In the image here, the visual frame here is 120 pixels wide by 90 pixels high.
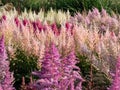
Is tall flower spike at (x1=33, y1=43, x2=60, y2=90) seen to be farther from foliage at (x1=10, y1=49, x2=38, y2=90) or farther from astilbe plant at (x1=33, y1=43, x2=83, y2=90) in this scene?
foliage at (x1=10, y1=49, x2=38, y2=90)

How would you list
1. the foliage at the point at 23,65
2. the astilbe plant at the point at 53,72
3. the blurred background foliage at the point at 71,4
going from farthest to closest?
the blurred background foliage at the point at 71,4
the foliage at the point at 23,65
the astilbe plant at the point at 53,72

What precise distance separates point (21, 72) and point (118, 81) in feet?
9.99

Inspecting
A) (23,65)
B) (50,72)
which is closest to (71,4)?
(23,65)

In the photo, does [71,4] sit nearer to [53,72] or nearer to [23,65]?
[23,65]

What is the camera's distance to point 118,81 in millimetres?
2355

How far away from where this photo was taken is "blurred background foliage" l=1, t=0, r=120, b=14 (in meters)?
11.9

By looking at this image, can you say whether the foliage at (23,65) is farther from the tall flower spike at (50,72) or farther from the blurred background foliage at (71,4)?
the blurred background foliage at (71,4)

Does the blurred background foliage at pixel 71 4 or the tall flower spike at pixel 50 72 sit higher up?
the blurred background foliage at pixel 71 4

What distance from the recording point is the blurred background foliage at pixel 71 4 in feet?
38.9

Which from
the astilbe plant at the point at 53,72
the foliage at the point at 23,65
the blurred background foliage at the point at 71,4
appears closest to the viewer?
the astilbe plant at the point at 53,72

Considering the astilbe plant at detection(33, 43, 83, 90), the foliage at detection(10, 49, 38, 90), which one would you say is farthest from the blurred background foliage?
the astilbe plant at detection(33, 43, 83, 90)

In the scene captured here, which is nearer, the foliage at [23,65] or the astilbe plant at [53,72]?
the astilbe plant at [53,72]

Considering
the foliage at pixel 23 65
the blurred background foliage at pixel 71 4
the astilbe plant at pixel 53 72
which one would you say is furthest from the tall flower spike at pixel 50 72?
the blurred background foliage at pixel 71 4

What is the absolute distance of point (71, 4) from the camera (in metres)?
12.3
